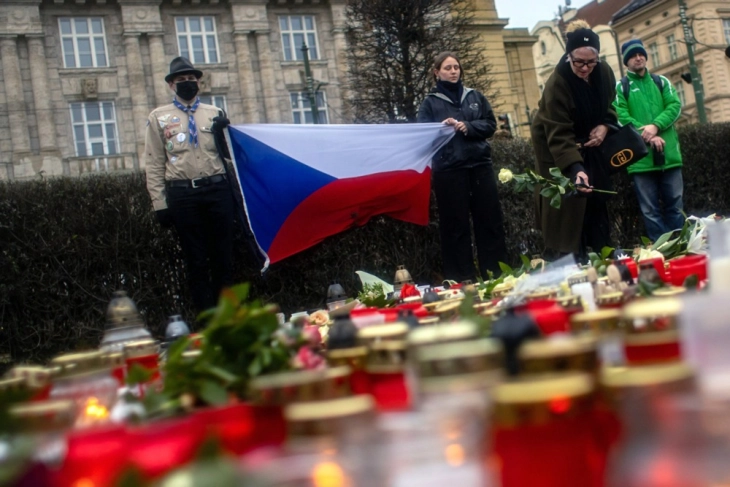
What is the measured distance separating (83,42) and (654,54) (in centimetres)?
3234

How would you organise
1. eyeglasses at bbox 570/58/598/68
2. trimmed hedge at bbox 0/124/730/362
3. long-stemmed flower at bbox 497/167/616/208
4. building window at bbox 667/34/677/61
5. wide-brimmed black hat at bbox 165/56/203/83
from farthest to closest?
1. building window at bbox 667/34/677/61
2. trimmed hedge at bbox 0/124/730/362
3. wide-brimmed black hat at bbox 165/56/203/83
4. eyeglasses at bbox 570/58/598/68
5. long-stemmed flower at bbox 497/167/616/208

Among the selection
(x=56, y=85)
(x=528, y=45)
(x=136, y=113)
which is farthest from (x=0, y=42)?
(x=528, y=45)

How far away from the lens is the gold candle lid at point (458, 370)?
0.57 m

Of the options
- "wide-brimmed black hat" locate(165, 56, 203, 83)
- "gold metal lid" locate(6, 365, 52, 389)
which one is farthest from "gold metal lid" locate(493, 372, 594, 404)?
"wide-brimmed black hat" locate(165, 56, 203, 83)

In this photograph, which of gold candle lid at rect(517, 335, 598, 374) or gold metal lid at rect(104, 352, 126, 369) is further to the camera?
gold metal lid at rect(104, 352, 126, 369)

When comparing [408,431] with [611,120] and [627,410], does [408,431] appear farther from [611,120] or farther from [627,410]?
[611,120]

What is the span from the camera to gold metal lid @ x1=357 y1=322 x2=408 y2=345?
2.72 feet

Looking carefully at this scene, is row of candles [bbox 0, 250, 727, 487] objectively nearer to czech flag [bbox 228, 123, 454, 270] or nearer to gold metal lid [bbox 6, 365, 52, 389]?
gold metal lid [bbox 6, 365, 52, 389]

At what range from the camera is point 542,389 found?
1.70ft

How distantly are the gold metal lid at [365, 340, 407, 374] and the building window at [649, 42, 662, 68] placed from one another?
51.0m

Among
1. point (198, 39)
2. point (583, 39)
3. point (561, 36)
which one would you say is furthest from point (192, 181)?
point (561, 36)

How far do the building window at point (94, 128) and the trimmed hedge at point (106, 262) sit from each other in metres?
24.4

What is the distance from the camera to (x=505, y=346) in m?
0.72

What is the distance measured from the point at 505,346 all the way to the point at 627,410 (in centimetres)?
18
